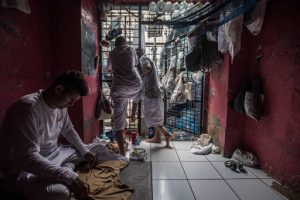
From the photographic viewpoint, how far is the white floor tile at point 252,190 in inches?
73.0

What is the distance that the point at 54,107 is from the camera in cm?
147

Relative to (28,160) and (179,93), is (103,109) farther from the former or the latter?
(28,160)

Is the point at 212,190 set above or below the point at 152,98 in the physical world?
below

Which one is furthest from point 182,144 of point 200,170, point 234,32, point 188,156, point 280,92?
point 234,32

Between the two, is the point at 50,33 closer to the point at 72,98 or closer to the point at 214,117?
the point at 72,98

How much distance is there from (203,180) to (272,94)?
1139 millimetres

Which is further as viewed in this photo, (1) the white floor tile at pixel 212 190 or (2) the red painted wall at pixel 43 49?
(1) the white floor tile at pixel 212 190

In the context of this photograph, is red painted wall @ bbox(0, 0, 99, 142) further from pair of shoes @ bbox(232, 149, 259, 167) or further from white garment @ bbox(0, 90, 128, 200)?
pair of shoes @ bbox(232, 149, 259, 167)

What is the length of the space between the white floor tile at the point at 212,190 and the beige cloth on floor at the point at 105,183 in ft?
2.06

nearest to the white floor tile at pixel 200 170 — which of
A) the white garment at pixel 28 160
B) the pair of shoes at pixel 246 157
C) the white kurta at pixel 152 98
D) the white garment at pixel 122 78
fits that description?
the pair of shoes at pixel 246 157

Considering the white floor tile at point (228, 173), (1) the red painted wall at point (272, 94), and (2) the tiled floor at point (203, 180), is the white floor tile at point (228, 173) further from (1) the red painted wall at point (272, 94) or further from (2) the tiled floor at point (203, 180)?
(1) the red painted wall at point (272, 94)

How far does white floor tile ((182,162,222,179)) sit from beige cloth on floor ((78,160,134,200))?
772 mm

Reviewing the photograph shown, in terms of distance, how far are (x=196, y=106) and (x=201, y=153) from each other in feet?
3.25

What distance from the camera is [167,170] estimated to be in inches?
93.1
